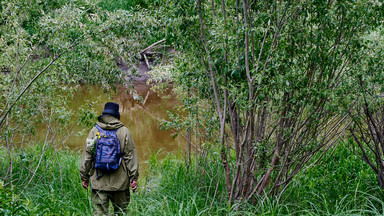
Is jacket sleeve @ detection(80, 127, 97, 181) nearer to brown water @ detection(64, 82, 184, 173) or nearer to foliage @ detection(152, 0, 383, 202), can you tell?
foliage @ detection(152, 0, 383, 202)

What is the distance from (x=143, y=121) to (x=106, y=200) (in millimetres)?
10465

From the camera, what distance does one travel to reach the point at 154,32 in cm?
438

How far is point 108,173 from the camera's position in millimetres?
4312

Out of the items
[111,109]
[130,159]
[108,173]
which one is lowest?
[108,173]

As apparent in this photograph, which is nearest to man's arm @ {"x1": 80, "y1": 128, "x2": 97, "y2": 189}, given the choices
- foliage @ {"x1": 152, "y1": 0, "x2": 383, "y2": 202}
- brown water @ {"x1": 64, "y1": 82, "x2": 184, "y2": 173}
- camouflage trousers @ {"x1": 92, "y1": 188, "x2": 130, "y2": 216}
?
camouflage trousers @ {"x1": 92, "y1": 188, "x2": 130, "y2": 216}

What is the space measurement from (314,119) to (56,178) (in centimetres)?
399

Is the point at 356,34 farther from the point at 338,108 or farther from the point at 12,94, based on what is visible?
the point at 12,94

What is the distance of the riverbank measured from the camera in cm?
408

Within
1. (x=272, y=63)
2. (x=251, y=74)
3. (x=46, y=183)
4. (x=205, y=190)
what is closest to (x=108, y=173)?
(x=205, y=190)

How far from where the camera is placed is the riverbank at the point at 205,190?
4.08 metres

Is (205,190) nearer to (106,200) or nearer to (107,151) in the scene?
(106,200)

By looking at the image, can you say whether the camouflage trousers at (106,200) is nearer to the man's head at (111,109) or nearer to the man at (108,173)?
the man at (108,173)

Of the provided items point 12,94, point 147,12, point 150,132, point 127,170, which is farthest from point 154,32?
point 150,132

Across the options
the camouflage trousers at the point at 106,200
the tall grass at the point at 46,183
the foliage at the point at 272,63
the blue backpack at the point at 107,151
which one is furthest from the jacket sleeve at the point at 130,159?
the foliage at the point at 272,63
